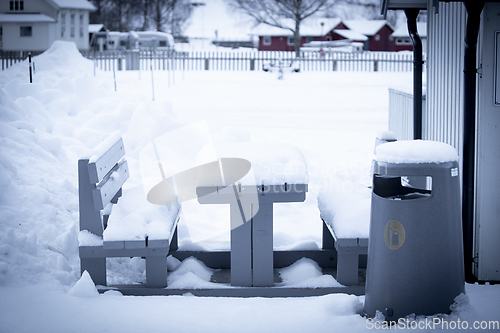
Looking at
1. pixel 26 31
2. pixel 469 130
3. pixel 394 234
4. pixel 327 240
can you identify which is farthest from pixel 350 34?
pixel 394 234

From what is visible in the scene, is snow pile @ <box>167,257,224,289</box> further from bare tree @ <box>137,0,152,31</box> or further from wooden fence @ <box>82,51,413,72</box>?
bare tree @ <box>137,0,152,31</box>

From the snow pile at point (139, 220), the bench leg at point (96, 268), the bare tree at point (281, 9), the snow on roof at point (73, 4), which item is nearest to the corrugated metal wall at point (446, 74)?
the snow pile at point (139, 220)

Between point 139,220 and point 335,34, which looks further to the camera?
point 335,34

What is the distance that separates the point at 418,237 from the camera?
9.36 ft

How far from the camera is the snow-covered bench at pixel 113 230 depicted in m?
3.63

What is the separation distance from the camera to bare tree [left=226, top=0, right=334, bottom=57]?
41.0 metres

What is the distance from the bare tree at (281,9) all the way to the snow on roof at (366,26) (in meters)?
17.0

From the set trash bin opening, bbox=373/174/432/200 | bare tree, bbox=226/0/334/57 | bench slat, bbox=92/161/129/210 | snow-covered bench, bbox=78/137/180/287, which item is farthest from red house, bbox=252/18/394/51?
trash bin opening, bbox=373/174/432/200

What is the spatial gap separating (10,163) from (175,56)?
77.3ft

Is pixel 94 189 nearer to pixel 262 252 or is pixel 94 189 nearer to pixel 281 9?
pixel 262 252

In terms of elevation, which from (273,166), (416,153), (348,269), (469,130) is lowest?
(348,269)

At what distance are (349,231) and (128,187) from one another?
379cm

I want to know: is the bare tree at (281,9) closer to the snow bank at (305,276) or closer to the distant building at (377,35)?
the distant building at (377,35)

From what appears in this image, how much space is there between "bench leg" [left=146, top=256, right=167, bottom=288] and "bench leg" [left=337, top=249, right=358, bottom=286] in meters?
1.24
